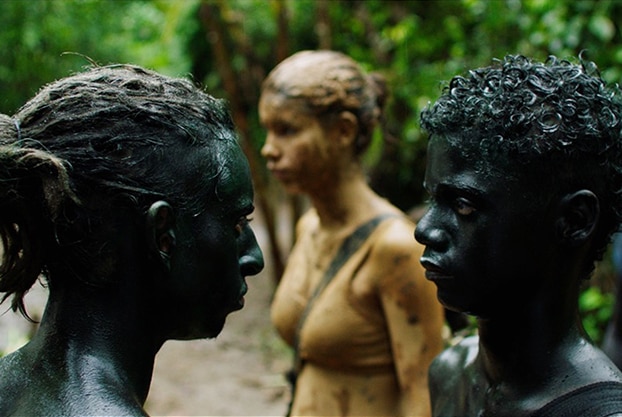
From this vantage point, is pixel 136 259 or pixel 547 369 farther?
pixel 547 369

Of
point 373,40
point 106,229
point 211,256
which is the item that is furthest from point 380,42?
point 106,229

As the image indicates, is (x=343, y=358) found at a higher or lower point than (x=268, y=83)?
lower

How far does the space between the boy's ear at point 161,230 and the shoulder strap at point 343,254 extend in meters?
1.71

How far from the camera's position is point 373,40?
316 inches

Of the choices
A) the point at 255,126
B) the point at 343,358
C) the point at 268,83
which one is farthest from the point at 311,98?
the point at 255,126

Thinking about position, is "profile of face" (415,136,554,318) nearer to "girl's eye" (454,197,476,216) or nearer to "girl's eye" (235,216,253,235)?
"girl's eye" (454,197,476,216)

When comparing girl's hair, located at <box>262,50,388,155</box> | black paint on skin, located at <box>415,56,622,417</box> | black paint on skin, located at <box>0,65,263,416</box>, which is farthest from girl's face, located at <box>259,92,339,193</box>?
black paint on skin, located at <box>0,65,263,416</box>

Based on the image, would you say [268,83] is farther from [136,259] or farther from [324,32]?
[324,32]

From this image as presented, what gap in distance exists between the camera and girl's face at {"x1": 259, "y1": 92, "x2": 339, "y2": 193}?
11.3 feet

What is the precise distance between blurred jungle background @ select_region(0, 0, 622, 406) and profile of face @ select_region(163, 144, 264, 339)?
393 centimetres

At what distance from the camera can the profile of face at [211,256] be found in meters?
1.75

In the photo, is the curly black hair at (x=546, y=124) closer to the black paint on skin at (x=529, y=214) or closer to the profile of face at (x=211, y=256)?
the black paint on skin at (x=529, y=214)

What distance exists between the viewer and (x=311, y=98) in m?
3.48

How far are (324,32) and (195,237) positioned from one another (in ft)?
18.6
